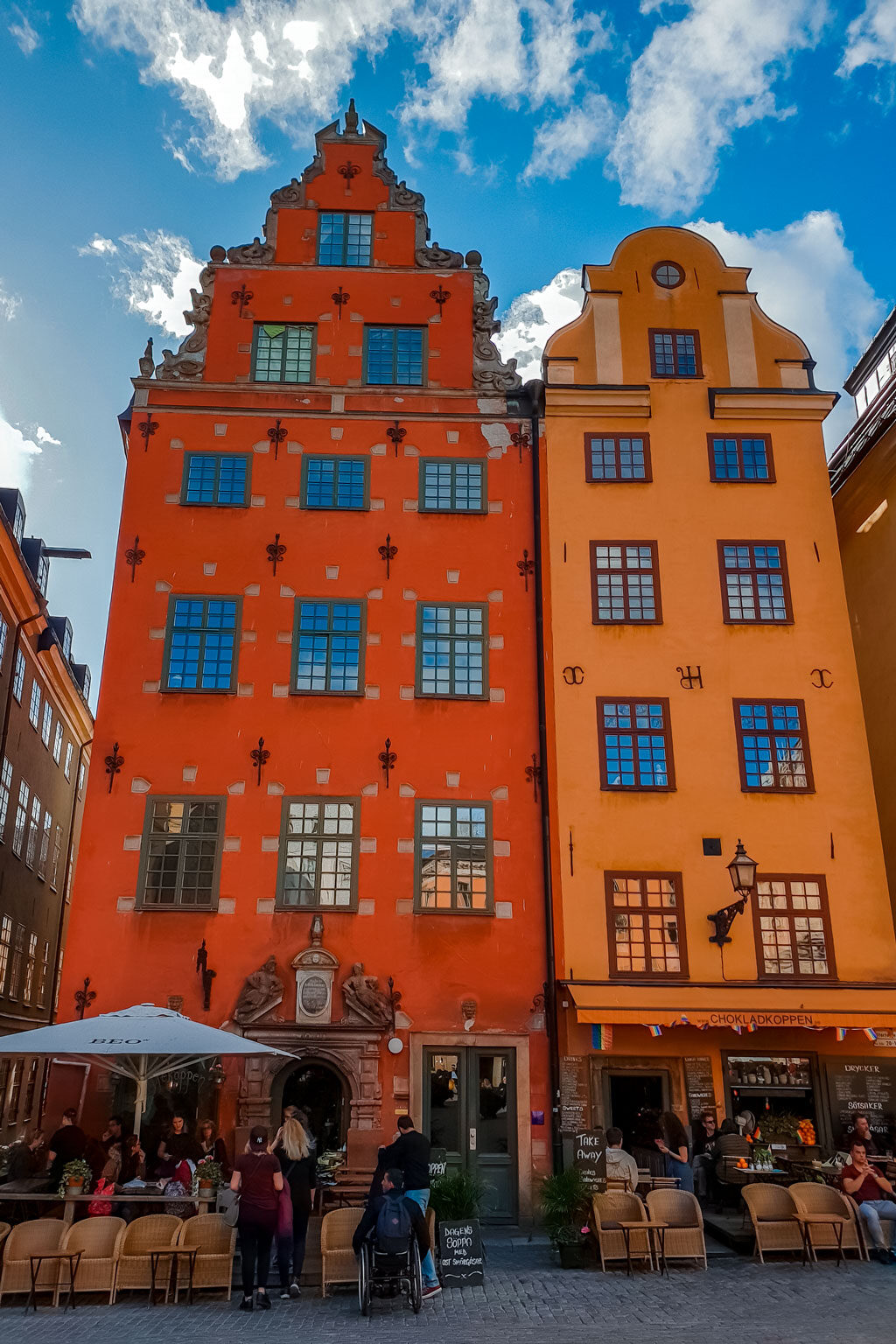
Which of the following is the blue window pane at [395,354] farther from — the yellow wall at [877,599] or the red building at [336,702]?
the yellow wall at [877,599]

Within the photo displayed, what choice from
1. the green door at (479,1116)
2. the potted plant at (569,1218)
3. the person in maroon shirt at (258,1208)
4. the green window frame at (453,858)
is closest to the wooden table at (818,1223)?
the potted plant at (569,1218)

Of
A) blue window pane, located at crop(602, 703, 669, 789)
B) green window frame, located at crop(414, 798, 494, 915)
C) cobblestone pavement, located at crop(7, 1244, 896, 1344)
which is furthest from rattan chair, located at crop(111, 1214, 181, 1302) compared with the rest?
Result: blue window pane, located at crop(602, 703, 669, 789)

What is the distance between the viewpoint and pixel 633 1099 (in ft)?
55.6

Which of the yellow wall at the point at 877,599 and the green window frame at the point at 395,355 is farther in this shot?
the green window frame at the point at 395,355

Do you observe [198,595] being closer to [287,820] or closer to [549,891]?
[287,820]

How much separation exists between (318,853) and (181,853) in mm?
2231

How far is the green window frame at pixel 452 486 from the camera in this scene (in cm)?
2006

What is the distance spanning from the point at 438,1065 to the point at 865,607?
12415 mm

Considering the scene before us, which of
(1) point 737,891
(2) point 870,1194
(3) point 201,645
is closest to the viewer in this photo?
(2) point 870,1194

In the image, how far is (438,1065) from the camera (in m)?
17.0

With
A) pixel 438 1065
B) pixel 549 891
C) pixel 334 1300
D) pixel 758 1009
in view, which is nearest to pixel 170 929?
pixel 438 1065

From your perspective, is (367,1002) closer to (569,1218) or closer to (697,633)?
(569,1218)

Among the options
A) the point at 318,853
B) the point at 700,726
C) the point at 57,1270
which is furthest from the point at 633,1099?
the point at 57,1270

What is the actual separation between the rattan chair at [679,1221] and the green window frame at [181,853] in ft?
26.9
